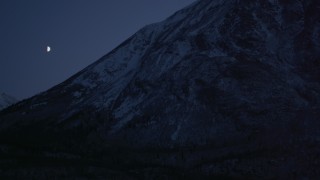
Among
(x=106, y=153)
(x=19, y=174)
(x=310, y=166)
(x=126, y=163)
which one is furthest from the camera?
(x=106, y=153)

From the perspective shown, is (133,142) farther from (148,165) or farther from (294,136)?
(294,136)

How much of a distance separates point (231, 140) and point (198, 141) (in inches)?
436

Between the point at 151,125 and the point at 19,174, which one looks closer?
the point at 19,174

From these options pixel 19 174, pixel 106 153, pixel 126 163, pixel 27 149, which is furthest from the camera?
pixel 27 149

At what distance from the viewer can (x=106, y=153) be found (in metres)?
171

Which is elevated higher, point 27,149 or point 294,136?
point 27,149

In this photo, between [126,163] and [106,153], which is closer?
[126,163]

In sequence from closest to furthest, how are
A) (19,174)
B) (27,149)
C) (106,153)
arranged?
(19,174) < (106,153) < (27,149)

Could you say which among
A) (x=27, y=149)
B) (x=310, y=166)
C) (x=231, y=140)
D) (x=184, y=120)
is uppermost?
(x=27, y=149)

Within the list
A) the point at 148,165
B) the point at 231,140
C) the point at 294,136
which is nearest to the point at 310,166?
the point at 294,136

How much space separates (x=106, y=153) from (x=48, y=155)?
2114 cm

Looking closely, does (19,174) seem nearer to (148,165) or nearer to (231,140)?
(148,165)

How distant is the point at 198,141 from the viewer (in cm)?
16300

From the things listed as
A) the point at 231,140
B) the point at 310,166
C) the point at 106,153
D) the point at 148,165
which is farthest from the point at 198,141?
the point at 310,166
